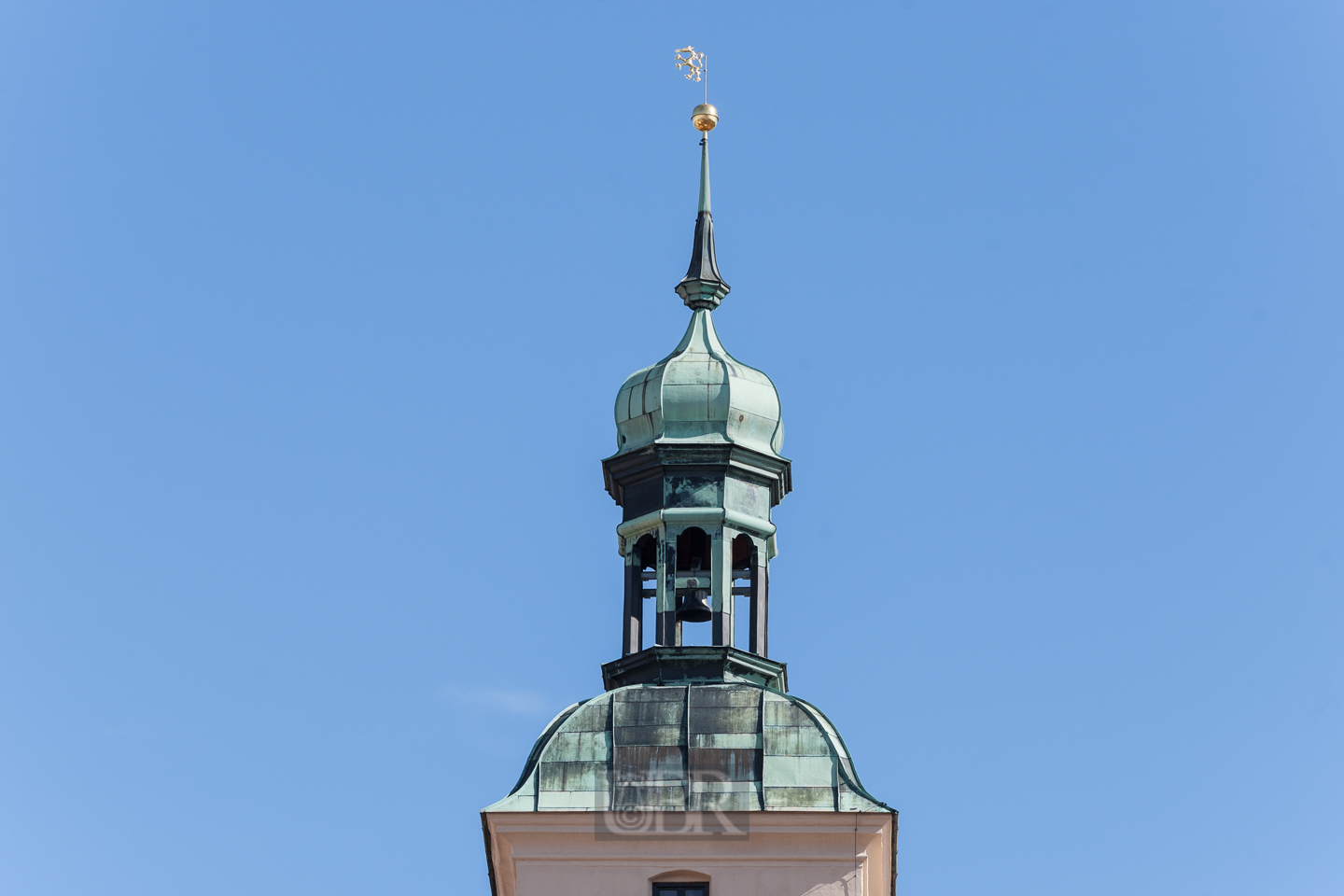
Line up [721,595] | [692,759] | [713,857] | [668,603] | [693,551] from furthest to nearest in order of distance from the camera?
[693,551]
[668,603]
[721,595]
[692,759]
[713,857]

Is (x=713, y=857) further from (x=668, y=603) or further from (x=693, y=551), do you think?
(x=693, y=551)

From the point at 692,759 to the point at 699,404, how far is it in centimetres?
617

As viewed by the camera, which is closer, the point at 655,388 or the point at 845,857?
the point at 845,857

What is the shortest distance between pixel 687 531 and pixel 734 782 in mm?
5164

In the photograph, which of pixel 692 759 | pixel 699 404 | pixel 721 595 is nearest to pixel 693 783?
A: pixel 692 759

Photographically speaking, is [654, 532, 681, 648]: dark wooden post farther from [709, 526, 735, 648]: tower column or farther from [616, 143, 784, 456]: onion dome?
[616, 143, 784, 456]: onion dome

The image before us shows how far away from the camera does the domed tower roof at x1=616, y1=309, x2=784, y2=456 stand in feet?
153

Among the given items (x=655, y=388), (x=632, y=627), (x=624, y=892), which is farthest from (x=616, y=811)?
(x=655, y=388)

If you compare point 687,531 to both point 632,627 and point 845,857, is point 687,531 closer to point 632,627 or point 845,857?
point 632,627

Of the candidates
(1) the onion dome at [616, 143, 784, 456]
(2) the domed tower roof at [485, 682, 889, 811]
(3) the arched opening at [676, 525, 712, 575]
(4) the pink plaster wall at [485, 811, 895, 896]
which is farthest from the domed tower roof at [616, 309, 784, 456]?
(4) the pink plaster wall at [485, 811, 895, 896]

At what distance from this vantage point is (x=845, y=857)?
4169 centimetres

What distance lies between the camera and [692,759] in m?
42.4

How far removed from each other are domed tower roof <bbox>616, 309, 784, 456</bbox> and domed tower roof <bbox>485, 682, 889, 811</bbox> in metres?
4.67

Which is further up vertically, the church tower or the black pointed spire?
the black pointed spire
